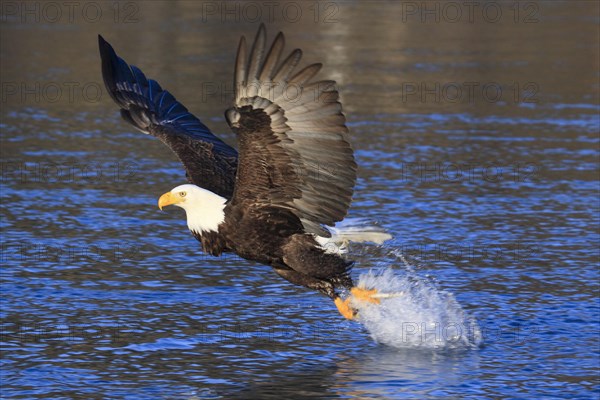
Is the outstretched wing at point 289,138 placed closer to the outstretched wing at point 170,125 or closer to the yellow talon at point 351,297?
the yellow talon at point 351,297

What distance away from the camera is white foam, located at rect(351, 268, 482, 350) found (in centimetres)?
907

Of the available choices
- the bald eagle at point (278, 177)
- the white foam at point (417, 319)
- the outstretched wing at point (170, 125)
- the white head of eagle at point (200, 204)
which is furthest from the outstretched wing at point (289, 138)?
the outstretched wing at point (170, 125)

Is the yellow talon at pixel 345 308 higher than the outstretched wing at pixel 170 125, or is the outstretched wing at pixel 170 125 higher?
the outstretched wing at pixel 170 125

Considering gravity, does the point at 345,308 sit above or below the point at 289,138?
below

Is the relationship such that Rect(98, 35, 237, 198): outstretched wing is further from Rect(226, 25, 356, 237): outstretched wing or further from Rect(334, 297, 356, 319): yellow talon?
Rect(334, 297, 356, 319): yellow talon

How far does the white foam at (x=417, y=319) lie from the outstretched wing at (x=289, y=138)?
3.15 feet

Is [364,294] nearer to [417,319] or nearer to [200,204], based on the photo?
[417,319]

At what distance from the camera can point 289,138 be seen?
7.85m

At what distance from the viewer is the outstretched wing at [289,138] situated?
24.7 ft

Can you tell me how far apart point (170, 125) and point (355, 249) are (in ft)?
9.19

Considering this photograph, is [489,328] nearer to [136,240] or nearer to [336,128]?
[336,128]

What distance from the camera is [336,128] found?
7.79 m

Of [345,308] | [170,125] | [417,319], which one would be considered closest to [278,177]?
[345,308]

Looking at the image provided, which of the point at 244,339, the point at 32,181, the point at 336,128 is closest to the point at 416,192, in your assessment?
the point at 32,181
